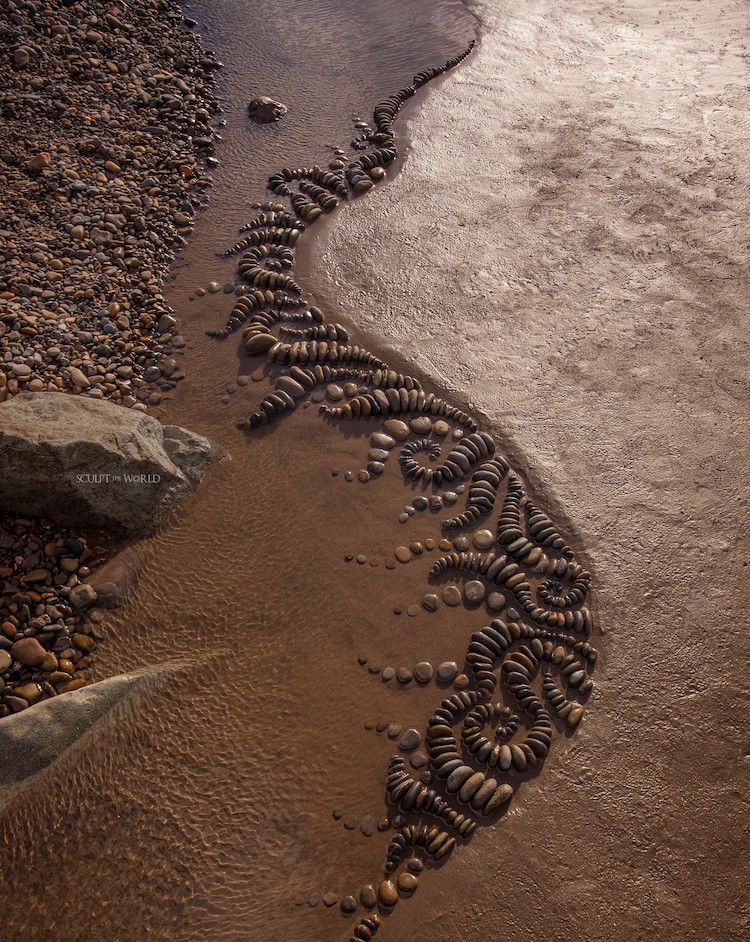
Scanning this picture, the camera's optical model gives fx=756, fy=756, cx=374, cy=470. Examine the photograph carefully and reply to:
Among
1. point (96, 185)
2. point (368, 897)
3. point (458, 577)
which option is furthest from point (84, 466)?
point (96, 185)

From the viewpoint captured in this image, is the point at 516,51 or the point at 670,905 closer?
the point at 670,905

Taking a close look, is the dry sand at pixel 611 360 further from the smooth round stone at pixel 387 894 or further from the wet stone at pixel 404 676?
the wet stone at pixel 404 676

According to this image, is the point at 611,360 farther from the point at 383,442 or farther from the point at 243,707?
the point at 243,707

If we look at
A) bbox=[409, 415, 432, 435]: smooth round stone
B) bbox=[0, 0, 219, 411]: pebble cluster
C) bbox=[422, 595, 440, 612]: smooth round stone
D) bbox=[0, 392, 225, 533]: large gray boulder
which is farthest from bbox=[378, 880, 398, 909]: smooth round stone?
bbox=[0, 0, 219, 411]: pebble cluster

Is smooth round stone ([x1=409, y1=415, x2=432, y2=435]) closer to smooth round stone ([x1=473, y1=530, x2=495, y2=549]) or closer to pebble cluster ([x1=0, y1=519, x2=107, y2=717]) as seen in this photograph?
smooth round stone ([x1=473, y1=530, x2=495, y2=549])

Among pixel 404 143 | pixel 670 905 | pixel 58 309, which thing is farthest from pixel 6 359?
pixel 670 905

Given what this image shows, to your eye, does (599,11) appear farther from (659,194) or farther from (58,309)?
(58,309)
